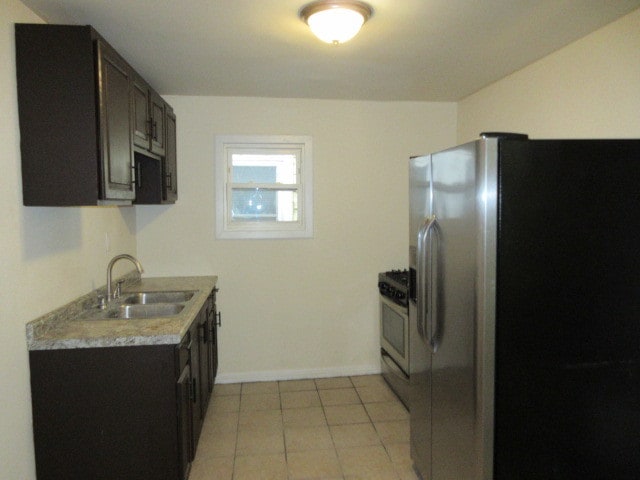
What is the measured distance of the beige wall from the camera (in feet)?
7.84

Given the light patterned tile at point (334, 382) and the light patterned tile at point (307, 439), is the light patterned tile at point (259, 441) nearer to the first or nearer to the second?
the light patterned tile at point (307, 439)

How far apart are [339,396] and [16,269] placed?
2.63 metres

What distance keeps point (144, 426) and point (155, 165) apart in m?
1.82

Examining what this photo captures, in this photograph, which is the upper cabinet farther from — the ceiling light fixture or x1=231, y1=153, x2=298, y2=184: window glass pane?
x1=231, y1=153, x2=298, y2=184: window glass pane

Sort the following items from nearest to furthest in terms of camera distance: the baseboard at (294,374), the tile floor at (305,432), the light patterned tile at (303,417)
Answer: the tile floor at (305,432) → the light patterned tile at (303,417) → the baseboard at (294,374)

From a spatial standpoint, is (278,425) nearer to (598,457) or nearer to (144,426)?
(144,426)

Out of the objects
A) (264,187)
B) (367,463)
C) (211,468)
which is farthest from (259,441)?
(264,187)

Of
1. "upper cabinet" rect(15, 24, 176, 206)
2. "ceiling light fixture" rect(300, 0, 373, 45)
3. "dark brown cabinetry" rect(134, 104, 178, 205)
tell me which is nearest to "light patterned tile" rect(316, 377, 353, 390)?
"dark brown cabinetry" rect(134, 104, 178, 205)

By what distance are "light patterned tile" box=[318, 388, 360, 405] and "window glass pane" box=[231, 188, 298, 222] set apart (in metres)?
1.52

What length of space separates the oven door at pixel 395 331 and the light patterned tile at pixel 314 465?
0.88m

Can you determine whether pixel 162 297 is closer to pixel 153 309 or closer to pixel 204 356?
pixel 153 309

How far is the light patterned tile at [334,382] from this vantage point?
409cm

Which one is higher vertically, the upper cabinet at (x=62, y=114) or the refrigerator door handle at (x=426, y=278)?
the upper cabinet at (x=62, y=114)

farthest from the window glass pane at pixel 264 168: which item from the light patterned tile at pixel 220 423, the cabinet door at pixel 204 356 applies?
the light patterned tile at pixel 220 423
